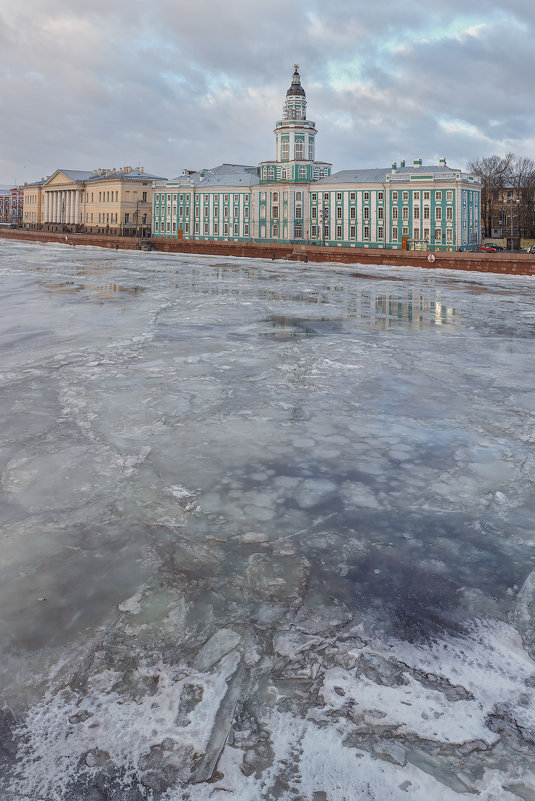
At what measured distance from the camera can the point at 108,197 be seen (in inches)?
3585

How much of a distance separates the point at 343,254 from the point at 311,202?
83.8 feet

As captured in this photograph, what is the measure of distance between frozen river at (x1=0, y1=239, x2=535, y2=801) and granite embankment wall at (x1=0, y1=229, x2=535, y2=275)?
30.0 m

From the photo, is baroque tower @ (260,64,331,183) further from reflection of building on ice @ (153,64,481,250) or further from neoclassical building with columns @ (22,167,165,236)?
neoclassical building with columns @ (22,167,165,236)

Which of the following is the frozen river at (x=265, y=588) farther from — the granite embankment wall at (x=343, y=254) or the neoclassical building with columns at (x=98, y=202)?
the neoclassical building with columns at (x=98, y=202)

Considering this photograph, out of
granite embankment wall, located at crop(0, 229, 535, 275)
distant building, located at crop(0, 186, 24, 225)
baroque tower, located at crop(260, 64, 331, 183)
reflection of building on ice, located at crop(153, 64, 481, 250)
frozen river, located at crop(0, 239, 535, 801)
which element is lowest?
frozen river, located at crop(0, 239, 535, 801)

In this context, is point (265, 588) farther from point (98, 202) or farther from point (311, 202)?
point (98, 202)

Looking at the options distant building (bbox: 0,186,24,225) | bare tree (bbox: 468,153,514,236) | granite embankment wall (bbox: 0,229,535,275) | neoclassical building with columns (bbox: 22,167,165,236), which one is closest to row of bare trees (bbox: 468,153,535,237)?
bare tree (bbox: 468,153,514,236)

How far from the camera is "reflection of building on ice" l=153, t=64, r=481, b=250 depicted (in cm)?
5881

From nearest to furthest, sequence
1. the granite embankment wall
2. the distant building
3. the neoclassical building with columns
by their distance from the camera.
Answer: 1. the granite embankment wall
2. the neoclassical building with columns
3. the distant building

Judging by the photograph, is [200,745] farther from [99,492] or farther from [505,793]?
[99,492]

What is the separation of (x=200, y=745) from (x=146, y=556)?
151 centimetres

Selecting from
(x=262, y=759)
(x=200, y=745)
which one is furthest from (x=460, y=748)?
(x=200, y=745)

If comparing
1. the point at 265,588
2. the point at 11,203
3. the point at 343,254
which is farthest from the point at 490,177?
the point at 11,203

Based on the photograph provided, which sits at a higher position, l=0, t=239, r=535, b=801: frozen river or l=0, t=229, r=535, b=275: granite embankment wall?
l=0, t=229, r=535, b=275: granite embankment wall
